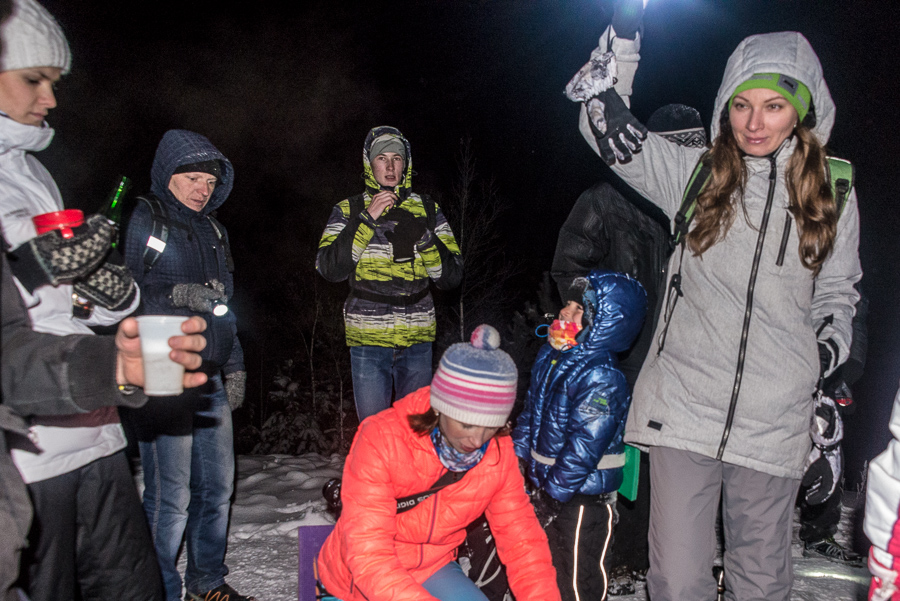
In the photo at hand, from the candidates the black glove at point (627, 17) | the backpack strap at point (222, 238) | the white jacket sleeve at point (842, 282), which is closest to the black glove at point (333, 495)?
the backpack strap at point (222, 238)

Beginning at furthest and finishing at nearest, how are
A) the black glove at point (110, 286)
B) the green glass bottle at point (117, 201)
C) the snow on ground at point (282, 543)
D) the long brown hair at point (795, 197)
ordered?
1. the snow on ground at point (282, 543)
2. the green glass bottle at point (117, 201)
3. the long brown hair at point (795, 197)
4. the black glove at point (110, 286)

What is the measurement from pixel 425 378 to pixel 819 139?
234 cm

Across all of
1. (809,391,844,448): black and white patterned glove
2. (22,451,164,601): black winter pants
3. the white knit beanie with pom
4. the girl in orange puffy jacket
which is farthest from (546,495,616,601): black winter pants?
the white knit beanie with pom

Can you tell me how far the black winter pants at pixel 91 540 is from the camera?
173cm

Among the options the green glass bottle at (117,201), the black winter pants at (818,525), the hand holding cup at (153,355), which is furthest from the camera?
the black winter pants at (818,525)

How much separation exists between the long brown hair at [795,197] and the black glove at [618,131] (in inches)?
11.8

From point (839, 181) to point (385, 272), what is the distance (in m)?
2.28

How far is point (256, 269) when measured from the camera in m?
18.6

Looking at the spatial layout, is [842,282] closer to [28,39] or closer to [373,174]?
[373,174]

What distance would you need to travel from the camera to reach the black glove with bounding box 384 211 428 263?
361cm

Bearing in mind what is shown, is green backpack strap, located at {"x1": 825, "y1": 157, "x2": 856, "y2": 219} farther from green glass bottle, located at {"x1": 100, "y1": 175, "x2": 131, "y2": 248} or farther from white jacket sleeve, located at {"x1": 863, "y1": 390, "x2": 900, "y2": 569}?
green glass bottle, located at {"x1": 100, "y1": 175, "x2": 131, "y2": 248}

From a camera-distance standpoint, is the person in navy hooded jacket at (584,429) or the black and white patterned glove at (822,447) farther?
the person in navy hooded jacket at (584,429)

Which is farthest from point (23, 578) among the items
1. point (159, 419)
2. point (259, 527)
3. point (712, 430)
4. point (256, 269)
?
point (256, 269)

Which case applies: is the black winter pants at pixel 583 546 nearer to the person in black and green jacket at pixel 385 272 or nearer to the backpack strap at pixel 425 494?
the backpack strap at pixel 425 494
